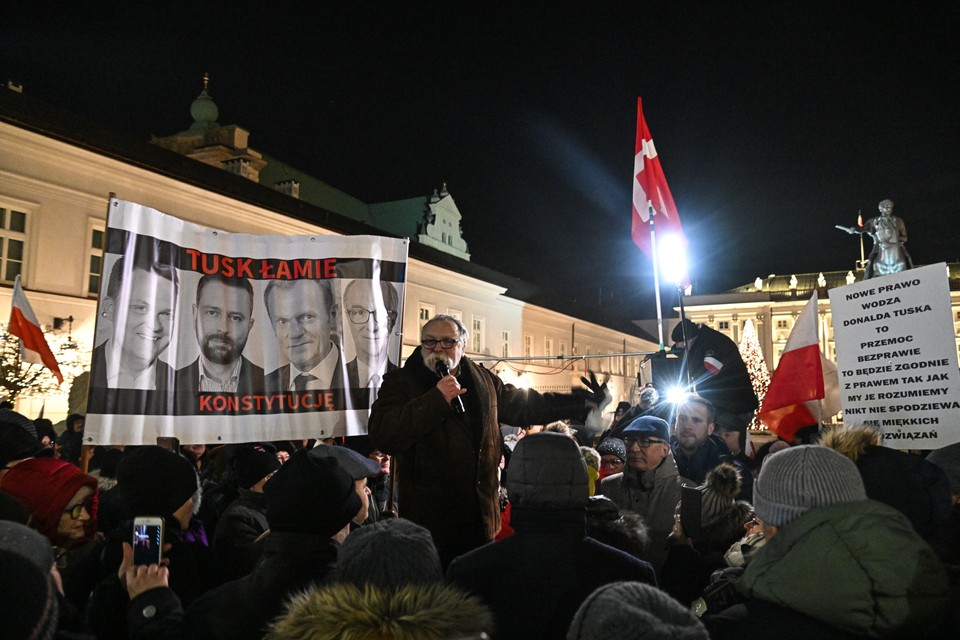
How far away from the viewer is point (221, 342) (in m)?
4.87

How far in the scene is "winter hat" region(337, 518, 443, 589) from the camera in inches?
83.8

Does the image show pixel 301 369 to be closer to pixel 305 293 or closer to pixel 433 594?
pixel 305 293

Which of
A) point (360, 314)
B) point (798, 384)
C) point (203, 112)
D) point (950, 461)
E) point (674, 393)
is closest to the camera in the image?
point (950, 461)

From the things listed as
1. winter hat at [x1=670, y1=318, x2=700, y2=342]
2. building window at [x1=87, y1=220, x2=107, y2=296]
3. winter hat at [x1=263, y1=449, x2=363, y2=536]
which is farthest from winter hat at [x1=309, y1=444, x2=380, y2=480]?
building window at [x1=87, y1=220, x2=107, y2=296]

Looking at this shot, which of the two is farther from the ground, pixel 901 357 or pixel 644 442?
pixel 901 357

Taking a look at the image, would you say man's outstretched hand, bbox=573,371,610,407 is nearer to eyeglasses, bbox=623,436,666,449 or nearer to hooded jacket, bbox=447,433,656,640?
eyeglasses, bbox=623,436,666,449

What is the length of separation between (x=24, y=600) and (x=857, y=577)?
2119 mm

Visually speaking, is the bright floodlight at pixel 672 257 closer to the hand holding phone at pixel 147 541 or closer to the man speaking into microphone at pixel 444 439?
the man speaking into microphone at pixel 444 439

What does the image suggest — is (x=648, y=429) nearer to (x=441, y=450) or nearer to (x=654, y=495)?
(x=654, y=495)

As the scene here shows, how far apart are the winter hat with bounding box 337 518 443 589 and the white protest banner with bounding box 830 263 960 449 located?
3986 millimetres

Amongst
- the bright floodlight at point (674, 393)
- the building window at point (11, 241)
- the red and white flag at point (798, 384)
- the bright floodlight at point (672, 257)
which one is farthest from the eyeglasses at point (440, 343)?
the building window at point (11, 241)

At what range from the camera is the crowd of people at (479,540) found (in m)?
1.93

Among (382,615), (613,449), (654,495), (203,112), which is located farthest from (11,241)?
(203,112)

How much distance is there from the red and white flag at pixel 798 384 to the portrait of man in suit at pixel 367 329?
310 centimetres
